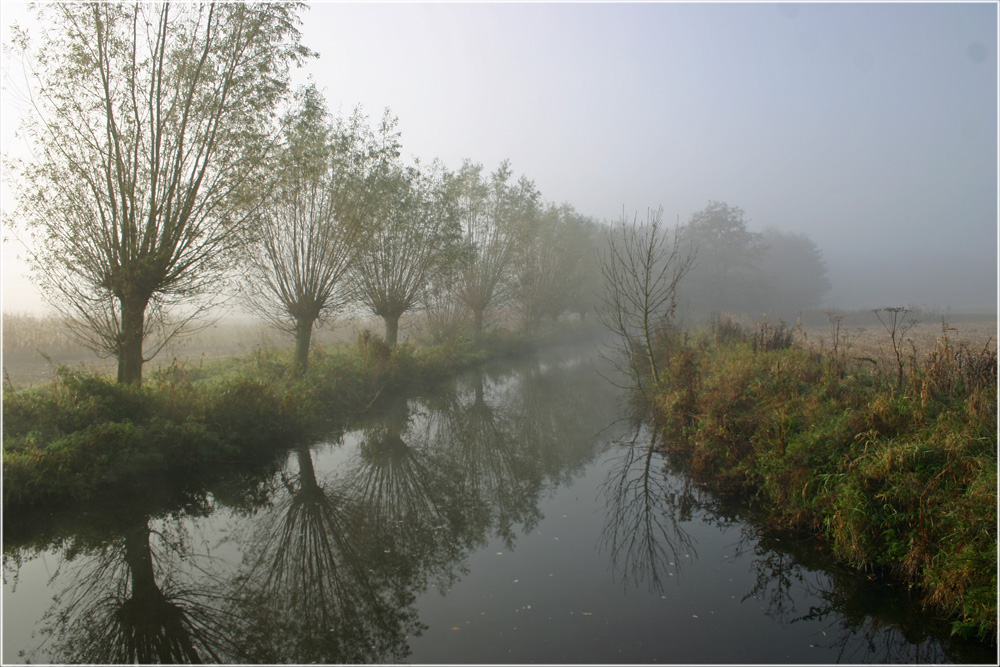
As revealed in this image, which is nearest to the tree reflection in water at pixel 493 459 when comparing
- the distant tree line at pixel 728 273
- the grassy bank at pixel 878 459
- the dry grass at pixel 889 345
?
the grassy bank at pixel 878 459

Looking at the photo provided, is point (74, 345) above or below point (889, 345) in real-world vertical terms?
above

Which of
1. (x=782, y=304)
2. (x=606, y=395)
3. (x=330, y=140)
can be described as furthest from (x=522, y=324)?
(x=782, y=304)

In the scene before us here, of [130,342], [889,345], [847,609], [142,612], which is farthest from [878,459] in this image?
[130,342]

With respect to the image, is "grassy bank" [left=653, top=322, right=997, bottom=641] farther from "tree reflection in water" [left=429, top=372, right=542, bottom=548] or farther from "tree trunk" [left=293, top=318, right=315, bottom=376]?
"tree trunk" [left=293, top=318, right=315, bottom=376]

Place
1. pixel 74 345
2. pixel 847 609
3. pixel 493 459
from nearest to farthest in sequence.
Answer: pixel 847 609, pixel 493 459, pixel 74 345

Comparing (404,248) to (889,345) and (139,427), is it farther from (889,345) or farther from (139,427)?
(889,345)

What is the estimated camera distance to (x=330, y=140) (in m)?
14.6

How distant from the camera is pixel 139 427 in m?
7.39

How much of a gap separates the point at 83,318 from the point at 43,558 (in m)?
5.11

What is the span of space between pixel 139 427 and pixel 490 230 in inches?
855

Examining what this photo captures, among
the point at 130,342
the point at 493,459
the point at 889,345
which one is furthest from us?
the point at 889,345

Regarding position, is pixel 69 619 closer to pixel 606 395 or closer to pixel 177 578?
pixel 177 578

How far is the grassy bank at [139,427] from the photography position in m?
6.29

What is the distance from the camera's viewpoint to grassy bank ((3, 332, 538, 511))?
6.29 meters
